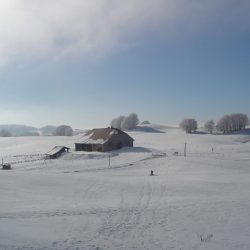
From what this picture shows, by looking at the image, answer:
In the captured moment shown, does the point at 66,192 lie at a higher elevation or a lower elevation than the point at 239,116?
lower

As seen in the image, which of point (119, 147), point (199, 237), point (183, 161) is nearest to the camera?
point (199, 237)

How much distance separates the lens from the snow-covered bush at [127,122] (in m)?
188

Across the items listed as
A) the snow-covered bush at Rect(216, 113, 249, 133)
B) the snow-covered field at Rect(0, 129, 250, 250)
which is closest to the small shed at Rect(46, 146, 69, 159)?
the snow-covered field at Rect(0, 129, 250, 250)

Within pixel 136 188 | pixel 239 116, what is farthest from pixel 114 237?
pixel 239 116

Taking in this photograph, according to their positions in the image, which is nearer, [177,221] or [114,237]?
[114,237]

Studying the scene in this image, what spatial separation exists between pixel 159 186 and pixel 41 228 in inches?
645

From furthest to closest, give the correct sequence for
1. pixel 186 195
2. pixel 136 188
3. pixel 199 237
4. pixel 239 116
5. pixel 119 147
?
pixel 239 116 → pixel 119 147 → pixel 136 188 → pixel 186 195 → pixel 199 237

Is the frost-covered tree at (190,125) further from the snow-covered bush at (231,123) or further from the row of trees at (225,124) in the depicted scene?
the snow-covered bush at (231,123)

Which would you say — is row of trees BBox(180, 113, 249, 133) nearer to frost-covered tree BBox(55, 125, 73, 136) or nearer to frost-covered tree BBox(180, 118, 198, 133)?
frost-covered tree BBox(180, 118, 198, 133)

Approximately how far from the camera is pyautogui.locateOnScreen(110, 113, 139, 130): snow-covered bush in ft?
616

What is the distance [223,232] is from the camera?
19.5 m

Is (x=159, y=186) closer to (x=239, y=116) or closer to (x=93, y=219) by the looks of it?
(x=93, y=219)

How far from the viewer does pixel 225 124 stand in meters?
170

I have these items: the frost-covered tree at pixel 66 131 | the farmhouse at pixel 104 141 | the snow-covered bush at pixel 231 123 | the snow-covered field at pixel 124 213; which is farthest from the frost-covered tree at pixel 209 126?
the snow-covered field at pixel 124 213
